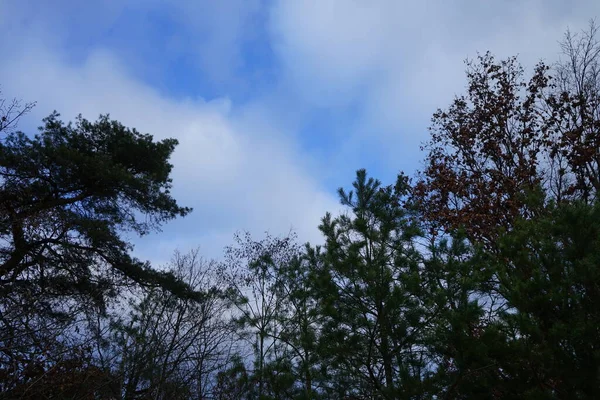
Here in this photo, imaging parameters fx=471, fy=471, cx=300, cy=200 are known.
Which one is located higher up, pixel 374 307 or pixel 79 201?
pixel 79 201

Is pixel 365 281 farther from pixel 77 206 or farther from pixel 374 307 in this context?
pixel 77 206

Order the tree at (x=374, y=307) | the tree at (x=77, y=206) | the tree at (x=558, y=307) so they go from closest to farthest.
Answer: the tree at (x=558, y=307), the tree at (x=374, y=307), the tree at (x=77, y=206)

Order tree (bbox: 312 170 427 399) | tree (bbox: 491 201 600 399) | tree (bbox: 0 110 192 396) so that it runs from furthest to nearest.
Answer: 1. tree (bbox: 0 110 192 396)
2. tree (bbox: 312 170 427 399)
3. tree (bbox: 491 201 600 399)

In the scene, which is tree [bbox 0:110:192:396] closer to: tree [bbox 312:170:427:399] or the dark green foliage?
the dark green foliage

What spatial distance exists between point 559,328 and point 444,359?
60.0 inches

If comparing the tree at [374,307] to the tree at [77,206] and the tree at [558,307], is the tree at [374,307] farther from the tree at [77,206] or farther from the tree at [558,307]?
the tree at [77,206]

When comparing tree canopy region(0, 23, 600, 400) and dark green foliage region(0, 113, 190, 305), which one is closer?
tree canopy region(0, 23, 600, 400)

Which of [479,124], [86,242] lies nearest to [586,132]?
[479,124]

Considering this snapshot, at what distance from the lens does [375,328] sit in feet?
20.8

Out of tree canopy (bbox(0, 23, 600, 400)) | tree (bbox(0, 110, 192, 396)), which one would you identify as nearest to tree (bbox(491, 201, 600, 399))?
tree canopy (bbox(0, 23, 600, 400))

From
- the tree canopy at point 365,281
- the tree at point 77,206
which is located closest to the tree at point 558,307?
the tree canopy at point 365,281

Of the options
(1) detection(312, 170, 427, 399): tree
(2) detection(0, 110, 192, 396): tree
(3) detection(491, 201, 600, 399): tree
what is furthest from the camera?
(2) detection(0, 110, 192, 396): tree

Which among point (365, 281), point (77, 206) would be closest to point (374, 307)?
point (365, 281)

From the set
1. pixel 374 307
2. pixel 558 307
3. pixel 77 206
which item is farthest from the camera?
pixel 77 206
